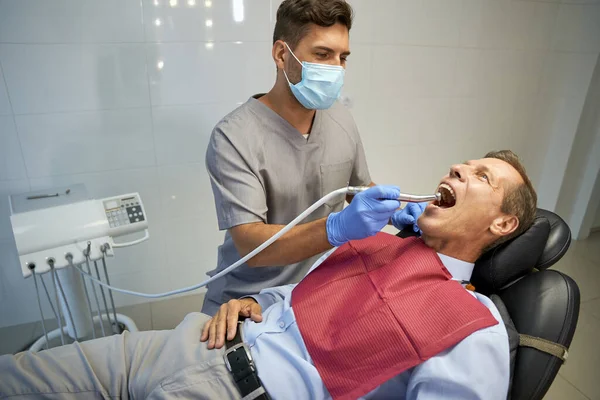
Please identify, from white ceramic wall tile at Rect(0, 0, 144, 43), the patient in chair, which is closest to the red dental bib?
the patient in chair

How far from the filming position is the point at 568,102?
2.72m

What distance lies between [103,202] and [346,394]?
41.6 inches

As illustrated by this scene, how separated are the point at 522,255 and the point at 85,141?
1.74 metres

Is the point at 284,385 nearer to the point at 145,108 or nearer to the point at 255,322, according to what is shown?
the point at 255,322

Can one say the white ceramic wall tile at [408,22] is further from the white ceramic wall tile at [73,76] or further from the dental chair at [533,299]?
the dental chair at [533,299]

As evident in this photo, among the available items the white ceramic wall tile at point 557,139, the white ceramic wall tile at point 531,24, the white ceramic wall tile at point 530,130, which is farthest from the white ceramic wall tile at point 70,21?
the white ceramic wall tile at point 557,139

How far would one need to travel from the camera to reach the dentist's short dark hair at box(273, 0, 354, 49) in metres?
1.20

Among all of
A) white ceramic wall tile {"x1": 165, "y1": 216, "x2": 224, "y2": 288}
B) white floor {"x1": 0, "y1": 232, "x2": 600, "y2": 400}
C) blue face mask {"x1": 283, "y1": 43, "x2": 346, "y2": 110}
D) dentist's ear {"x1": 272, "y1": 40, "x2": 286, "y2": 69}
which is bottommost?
white floor {"x1": 0, "y1": 232, "x2": 600, "y2": 400}

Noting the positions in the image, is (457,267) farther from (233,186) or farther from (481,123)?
(481,123)

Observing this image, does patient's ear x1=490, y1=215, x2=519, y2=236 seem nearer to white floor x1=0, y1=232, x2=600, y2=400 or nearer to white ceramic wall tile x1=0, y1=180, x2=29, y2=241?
white floor x1=0, y1=232, x2=600, y2=400

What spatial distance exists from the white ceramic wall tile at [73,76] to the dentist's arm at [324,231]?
96 centimetres

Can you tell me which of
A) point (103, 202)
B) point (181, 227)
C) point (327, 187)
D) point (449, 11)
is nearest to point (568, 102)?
point (449, 11)

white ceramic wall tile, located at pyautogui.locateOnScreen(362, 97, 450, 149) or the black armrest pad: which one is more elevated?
white ceramic wall tile, located at pyautogui.locateOnScreen(362, 97, 450, 149)

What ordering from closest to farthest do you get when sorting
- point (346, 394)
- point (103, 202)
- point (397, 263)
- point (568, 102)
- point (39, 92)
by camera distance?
point (346, 394), point (397, 263), point (103, 202), point (39, 92), point (568, 102)
